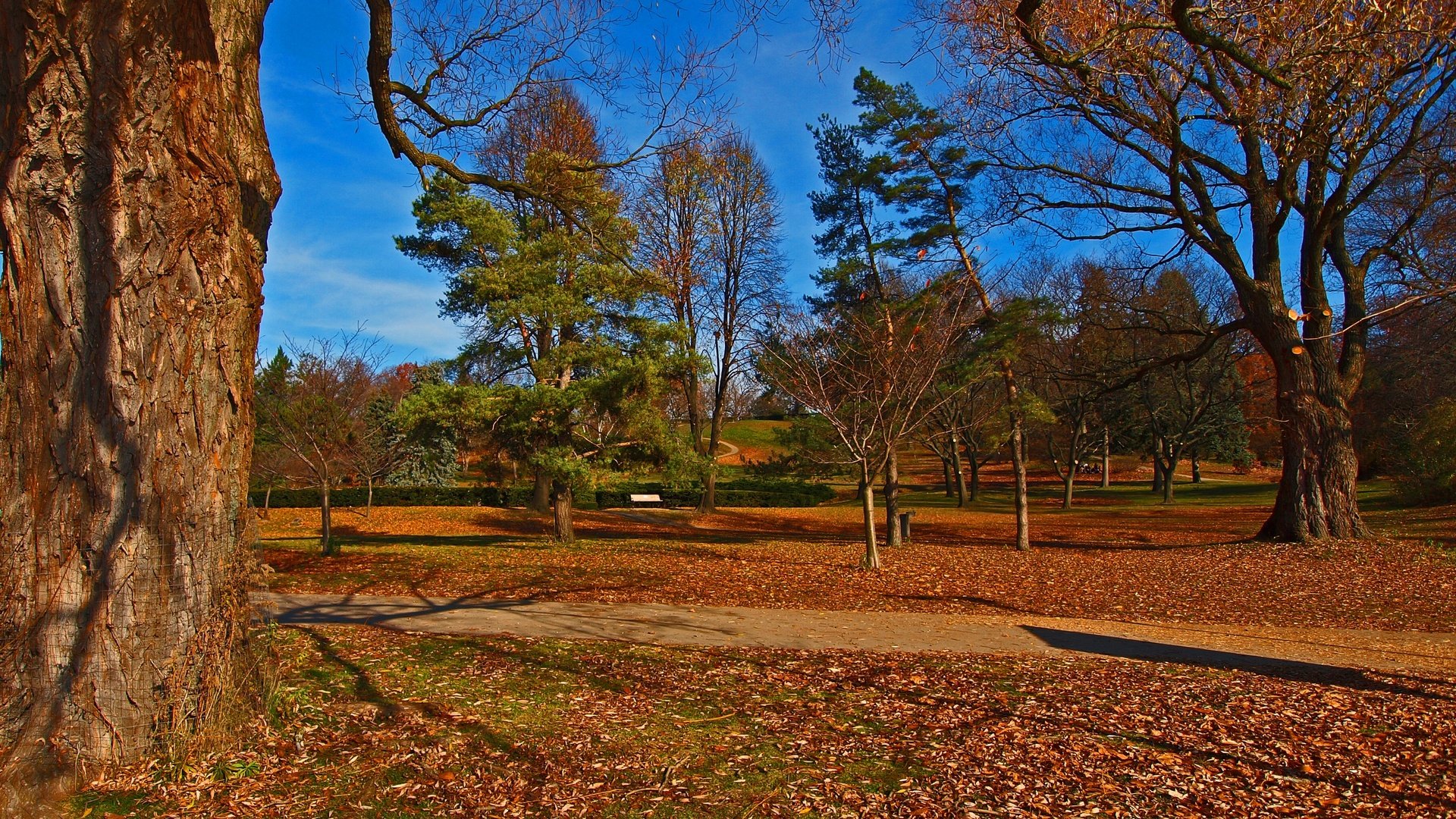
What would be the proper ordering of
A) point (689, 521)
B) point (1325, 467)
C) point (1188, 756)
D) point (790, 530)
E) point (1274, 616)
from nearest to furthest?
point (1188, 756) < point (1274, 616) < point (1325, 467) < point (790, 530) < point (689, 521)

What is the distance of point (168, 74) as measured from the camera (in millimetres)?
Answer: 3822

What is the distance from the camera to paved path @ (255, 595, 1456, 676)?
7258mm

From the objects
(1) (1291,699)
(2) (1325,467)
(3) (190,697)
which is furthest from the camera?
(2) (1325,467)

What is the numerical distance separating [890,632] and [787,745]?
4.22 meters

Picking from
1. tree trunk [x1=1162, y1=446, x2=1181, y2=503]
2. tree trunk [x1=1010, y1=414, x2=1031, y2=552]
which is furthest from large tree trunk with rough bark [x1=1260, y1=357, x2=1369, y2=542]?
tree trunk [x1=1162, y1=446, x2=1181, y2=503]

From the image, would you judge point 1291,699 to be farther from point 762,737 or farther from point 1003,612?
point 1003,612

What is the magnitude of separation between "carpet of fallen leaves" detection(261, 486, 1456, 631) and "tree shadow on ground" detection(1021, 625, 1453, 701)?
1981mm

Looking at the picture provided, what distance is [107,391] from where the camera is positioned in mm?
3623

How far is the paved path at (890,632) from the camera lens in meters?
7.26

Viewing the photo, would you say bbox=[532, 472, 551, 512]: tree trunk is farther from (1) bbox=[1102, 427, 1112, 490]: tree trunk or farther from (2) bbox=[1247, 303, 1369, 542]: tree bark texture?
(1) bbox=[1102, 427, 1112, 490]: tree trunk

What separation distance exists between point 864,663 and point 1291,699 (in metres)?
2.77

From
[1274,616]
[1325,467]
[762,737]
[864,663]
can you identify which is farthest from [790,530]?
[762,737]

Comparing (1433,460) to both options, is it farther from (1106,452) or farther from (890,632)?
(890,632)

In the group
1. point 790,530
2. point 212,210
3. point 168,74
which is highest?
point 168,74
